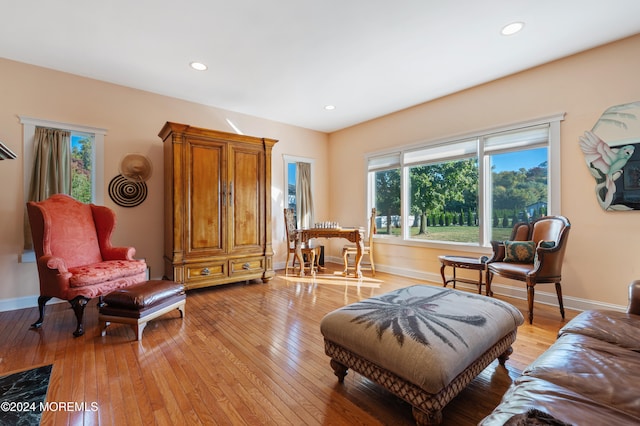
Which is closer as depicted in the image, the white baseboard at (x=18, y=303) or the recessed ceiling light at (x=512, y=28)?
the recessed ceiling light at (x=512, y=28)

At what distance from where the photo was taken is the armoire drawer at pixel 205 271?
3.69 metres

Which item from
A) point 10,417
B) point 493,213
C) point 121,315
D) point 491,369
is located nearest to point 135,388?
point 10,417

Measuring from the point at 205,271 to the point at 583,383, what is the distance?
3.80 m

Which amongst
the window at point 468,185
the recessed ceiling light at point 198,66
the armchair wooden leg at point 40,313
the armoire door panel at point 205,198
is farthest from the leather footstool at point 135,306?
the window at point 468,185

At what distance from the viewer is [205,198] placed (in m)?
3.85

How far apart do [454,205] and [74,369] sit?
4.69 meters

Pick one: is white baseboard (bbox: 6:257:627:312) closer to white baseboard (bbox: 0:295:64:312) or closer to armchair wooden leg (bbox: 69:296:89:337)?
white baseboard (bbox: 0:295:64:312)

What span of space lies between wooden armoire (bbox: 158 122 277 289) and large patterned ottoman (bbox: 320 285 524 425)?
2595 mm

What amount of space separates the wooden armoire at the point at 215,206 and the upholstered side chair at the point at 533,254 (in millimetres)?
3237

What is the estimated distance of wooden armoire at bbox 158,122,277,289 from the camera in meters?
3.64

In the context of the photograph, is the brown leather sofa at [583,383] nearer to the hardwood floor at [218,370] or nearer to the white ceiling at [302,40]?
the hardwood floor at [218,370]

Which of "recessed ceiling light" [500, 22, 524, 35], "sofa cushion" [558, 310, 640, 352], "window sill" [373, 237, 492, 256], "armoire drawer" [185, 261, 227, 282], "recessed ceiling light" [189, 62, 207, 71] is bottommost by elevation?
"armoire drawer" [185, 261, 227, 282]

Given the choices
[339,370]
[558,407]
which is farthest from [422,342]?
[339,370]

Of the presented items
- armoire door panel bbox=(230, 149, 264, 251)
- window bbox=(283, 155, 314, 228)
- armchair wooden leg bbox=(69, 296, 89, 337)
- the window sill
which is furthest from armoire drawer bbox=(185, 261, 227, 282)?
the window sill
